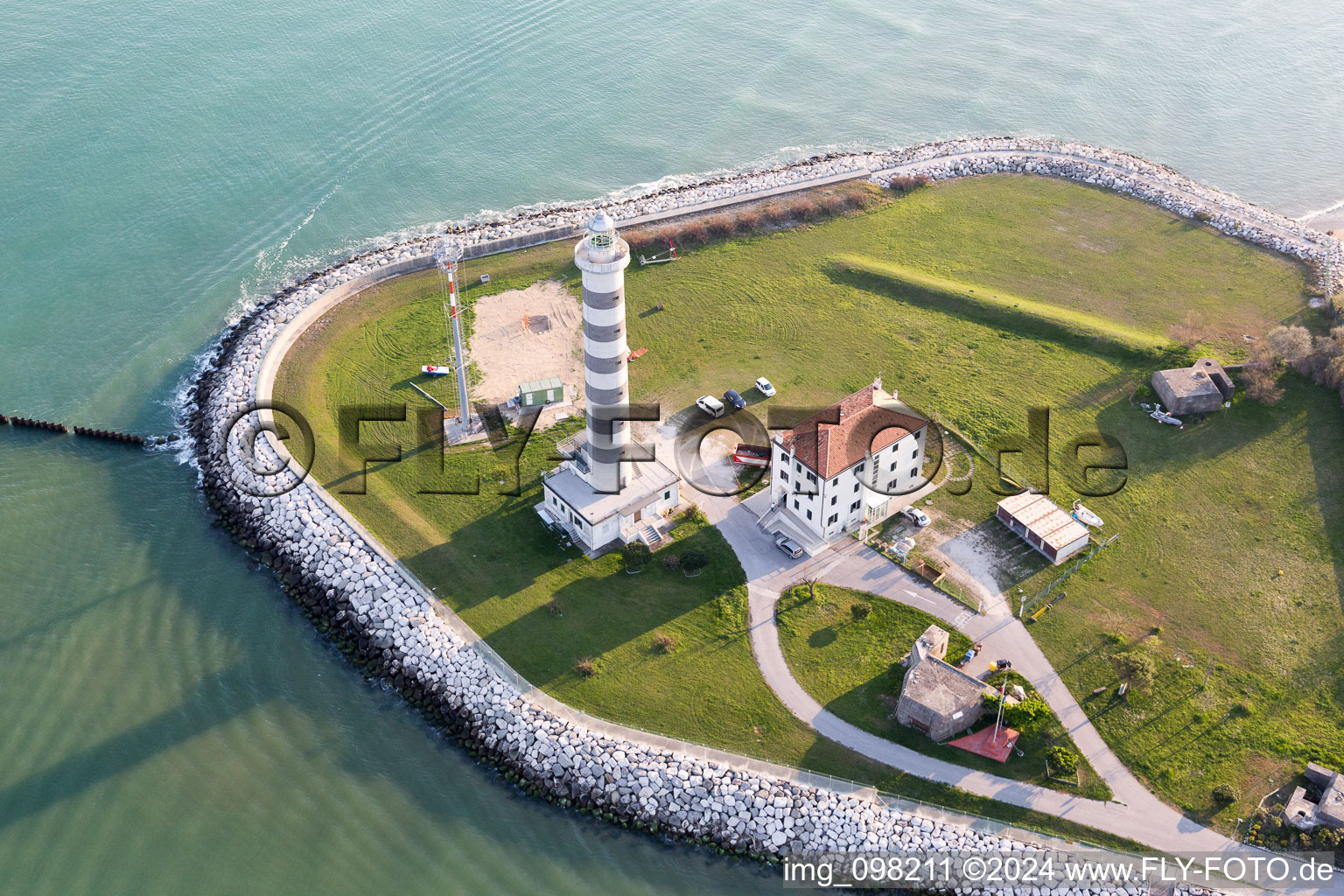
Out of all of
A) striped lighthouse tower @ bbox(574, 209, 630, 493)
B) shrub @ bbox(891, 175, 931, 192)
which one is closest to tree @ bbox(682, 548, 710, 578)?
striped lighthouse tower @ bbox(574, 209, 630, 493)

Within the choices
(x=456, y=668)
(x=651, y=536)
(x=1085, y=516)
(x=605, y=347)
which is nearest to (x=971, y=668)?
(x=1085, y=516)

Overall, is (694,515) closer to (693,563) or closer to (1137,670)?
(693,563)

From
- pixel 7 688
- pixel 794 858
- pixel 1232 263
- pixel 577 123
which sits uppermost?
pixel 577 123

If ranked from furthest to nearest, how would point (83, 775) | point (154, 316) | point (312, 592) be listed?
point (154, 316)
point (312, 592)
point (83, 775)

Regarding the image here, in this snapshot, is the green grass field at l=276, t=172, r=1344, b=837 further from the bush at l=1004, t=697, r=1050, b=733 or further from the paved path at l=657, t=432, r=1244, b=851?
the bush at l=1004, t=697, r=1050, b=733

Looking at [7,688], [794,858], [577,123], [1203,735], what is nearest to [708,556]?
[794,858]

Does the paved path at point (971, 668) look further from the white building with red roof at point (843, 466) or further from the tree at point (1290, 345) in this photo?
the tree at point (1290, 345)

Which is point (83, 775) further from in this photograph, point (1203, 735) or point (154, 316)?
point (1203, 735)
